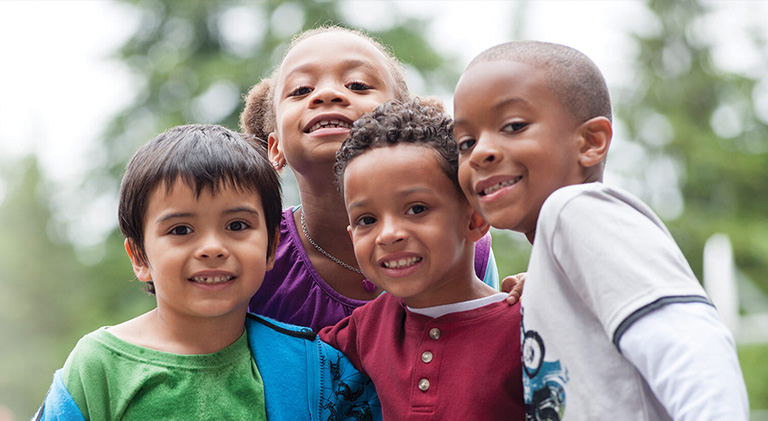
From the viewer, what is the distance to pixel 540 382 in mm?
1775

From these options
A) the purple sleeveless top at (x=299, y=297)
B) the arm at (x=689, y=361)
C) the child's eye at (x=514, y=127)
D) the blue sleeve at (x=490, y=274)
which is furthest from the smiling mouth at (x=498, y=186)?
the blue sleeve at (x=490, y=274)

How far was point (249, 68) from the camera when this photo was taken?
10336 millimetres

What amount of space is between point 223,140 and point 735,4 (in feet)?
48.7

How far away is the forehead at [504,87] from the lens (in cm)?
189

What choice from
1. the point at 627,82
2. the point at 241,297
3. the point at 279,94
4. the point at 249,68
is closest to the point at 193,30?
the point at 249,68

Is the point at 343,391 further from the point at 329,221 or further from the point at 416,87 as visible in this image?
the point at 416,87

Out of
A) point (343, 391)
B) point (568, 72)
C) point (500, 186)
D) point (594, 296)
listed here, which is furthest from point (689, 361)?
point (343, 391)

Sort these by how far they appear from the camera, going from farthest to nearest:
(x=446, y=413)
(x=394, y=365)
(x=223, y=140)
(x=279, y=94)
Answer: (x=279, y=94), (x=223, y=140), (x=394, y=365), (x=446, y=413)

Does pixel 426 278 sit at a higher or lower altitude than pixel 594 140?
lower

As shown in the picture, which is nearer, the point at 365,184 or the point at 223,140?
the point at 365,184

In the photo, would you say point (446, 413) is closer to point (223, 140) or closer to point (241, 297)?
point (241, 297)

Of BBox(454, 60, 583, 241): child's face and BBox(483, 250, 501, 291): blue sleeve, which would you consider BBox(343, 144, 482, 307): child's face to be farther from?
BBox(483, 250, 501, 291): blue sleeve

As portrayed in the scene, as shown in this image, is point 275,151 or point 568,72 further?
point 275,151

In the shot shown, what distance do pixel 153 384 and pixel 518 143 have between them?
1117mm
